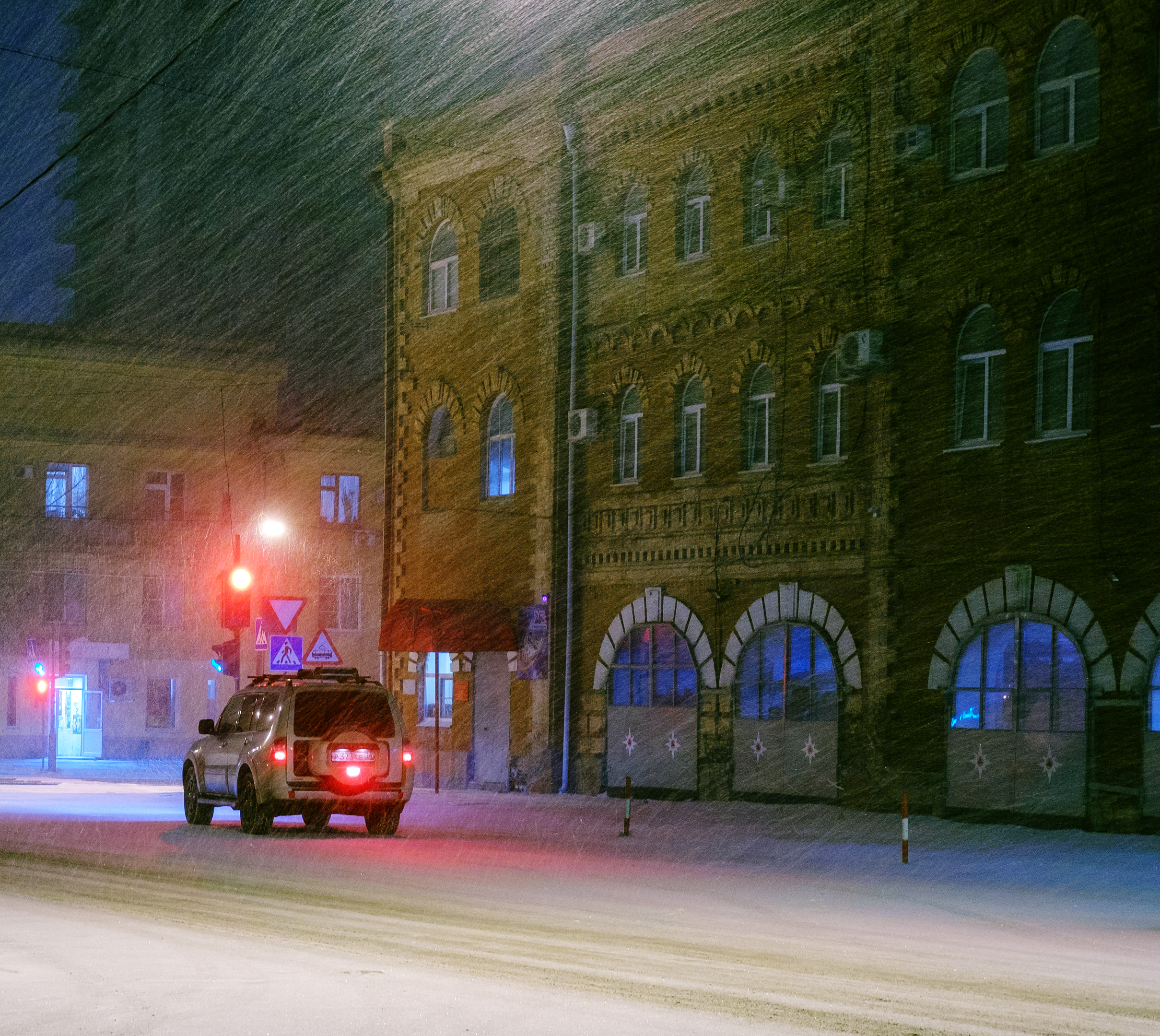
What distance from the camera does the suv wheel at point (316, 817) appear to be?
2291 centimetres

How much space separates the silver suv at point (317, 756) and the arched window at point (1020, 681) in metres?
8.38

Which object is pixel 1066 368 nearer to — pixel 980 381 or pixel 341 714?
pixel 980 381

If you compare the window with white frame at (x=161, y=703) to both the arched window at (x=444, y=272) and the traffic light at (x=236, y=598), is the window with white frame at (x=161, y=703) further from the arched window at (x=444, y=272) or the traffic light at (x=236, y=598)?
the traffic light at (x=236, y=598)

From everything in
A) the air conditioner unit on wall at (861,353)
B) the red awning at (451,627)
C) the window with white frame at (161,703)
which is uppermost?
the air conditioner unit on wall at (861,353)

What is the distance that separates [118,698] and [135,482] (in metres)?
7.06

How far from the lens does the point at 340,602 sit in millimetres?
62406

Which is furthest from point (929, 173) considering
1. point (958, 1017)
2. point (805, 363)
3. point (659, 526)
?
point (958, 1017)

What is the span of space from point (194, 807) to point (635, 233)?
1422 cm

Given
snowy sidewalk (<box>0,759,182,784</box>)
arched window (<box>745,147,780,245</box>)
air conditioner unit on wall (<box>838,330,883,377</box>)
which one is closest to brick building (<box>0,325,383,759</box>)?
snowy sidewalk (<box>0,759,182,784</box>)

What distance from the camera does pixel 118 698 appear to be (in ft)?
193

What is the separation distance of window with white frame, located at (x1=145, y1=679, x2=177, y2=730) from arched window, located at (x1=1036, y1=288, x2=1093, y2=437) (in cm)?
3985

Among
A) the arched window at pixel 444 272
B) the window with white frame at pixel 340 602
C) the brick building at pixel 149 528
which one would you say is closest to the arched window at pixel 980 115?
the arched window at pixel 444 272

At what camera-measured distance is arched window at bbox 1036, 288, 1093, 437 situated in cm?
2536

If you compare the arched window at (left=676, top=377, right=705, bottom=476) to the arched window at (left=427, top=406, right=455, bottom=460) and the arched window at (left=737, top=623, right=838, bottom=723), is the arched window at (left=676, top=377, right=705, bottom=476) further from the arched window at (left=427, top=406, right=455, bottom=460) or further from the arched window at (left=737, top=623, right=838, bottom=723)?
the arched window at (left=427, top=406, right=455, bottom=460)
